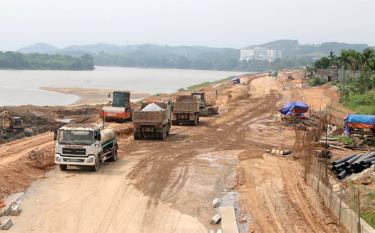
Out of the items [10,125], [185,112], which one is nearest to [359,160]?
[185,112]

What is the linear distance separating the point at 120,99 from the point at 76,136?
889 inches

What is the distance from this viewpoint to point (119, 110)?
156 ft

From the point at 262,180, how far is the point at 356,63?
61659 mm

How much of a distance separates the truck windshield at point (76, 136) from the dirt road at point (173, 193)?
1665mm

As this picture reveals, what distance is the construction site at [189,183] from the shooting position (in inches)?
768

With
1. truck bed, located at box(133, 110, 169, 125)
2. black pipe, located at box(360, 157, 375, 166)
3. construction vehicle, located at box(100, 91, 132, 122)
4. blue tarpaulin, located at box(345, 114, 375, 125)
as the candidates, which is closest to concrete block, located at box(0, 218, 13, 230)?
black pipe, located at box(360, 157, 375, 166)

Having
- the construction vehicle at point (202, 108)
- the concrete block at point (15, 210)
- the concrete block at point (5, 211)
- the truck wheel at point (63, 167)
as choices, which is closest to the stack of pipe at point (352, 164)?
the truck wheel at point (63, 167)

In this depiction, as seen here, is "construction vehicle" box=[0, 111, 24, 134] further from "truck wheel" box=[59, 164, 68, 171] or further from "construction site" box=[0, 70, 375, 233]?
"truck wheel" box=[59, 164, 68, 171]

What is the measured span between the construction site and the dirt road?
0.14 feet

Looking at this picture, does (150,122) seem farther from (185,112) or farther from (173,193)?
(173,193)

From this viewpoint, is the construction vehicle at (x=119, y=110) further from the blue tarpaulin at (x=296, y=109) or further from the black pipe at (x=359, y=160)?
the black pipe at (x=359, y=160)

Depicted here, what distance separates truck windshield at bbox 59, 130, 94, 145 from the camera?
85.6 ft

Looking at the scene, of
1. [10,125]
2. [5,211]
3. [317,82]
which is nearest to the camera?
[5,211]

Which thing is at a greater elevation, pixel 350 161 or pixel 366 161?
pixel 366 161
